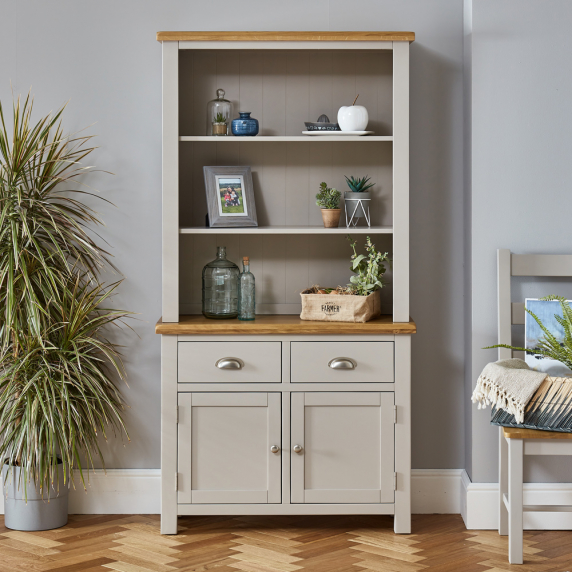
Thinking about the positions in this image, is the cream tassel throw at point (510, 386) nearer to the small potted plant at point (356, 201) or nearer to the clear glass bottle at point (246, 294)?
the small potted plant at point (356, 201)

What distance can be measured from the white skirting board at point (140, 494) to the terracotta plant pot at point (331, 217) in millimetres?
1217

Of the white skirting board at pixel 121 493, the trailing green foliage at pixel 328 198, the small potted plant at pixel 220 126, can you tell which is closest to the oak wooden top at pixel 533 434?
the trailing green foliage at pixel 328 198

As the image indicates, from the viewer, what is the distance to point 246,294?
272 centimetres

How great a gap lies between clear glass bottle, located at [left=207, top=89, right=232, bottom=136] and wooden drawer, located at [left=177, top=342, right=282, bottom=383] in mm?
901

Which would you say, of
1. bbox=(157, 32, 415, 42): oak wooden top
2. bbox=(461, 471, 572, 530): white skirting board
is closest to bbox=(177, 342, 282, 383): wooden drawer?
bbox=(461, 471, 572, 530): white skirting board

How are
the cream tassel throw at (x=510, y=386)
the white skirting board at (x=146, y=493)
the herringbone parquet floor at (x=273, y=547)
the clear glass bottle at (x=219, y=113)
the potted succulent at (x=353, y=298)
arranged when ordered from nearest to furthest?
the cream tassel throw at (x=510, y=386)
the herringbone parquet floor at (x=273, y=547)
the potted succulent at (x=353, y=298)
the clear glass bottle at (x=219, y=113)
the white skirting board at (x=146, y=493)

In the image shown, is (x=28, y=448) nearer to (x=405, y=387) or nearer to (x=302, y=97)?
(x=405, y=387)

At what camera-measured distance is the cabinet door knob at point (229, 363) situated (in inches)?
99.9

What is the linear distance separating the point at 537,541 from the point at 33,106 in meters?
2.80

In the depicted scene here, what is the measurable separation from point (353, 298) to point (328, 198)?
44 centimetres

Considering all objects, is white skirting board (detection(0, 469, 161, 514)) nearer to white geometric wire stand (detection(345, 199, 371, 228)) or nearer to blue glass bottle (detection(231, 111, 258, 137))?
white geometric wire stand (detection(345, 199, 371, 228))

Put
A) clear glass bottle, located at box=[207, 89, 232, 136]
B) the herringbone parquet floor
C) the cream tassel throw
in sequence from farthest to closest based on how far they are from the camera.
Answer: clear glass bottle, located at box=[207, 89, 232, 136] → the herringbone parquet floor → the cream tassel throw

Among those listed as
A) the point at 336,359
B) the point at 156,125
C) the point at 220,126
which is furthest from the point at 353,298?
the point at 156,125

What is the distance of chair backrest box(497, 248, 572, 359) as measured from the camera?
263 cm
